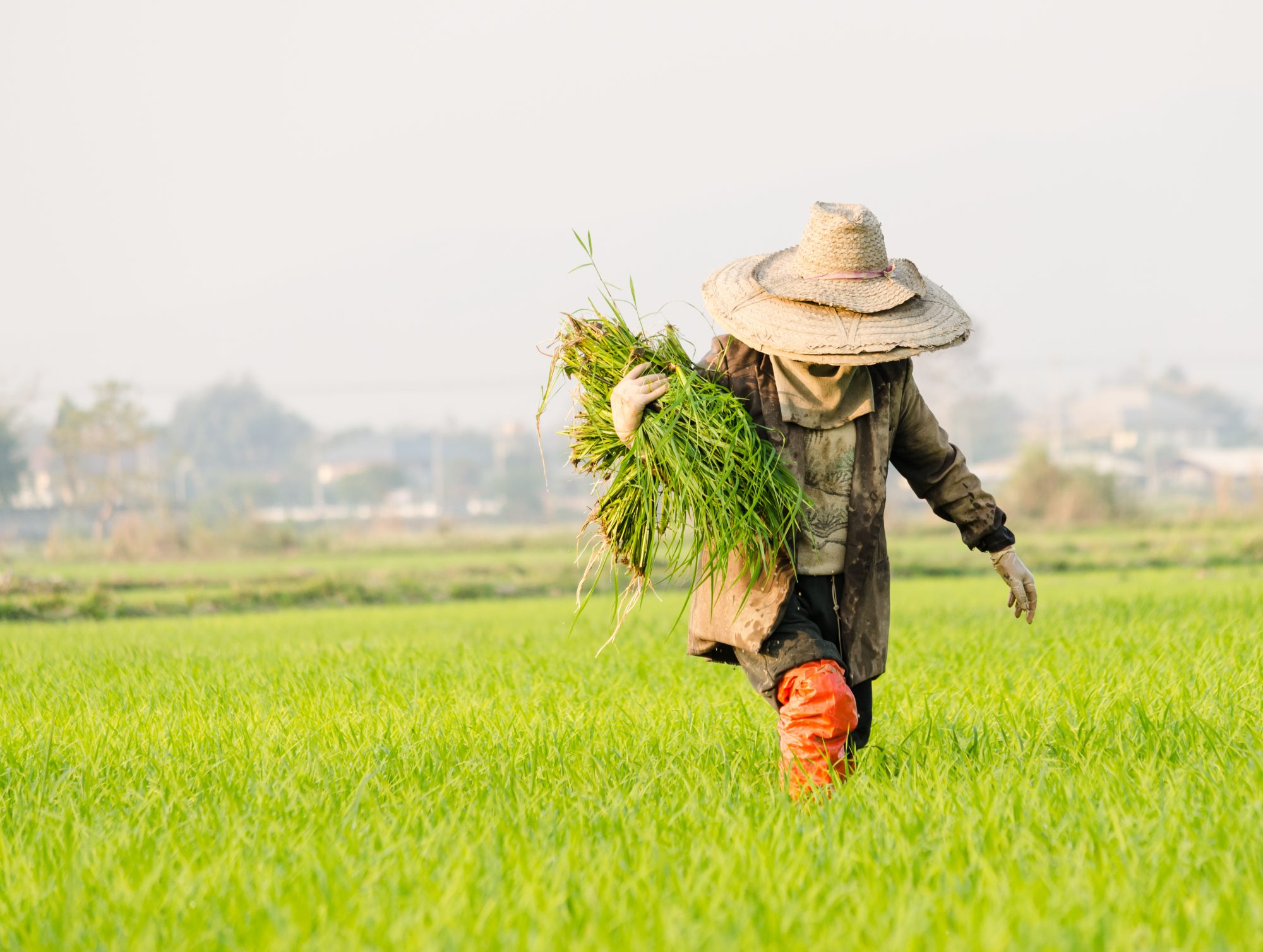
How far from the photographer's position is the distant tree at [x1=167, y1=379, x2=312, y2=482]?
123 feet

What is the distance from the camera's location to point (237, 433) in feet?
141

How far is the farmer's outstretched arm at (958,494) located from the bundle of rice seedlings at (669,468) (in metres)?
0.46

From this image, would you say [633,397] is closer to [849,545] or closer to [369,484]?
[849,545]

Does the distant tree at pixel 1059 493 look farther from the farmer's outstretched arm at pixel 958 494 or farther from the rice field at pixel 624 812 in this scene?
the farmer's outstretched arm at pixel 958 494

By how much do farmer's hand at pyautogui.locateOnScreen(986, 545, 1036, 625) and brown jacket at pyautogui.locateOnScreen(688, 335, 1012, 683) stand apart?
382 millimetres

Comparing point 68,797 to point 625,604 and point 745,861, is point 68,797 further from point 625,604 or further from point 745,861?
point 745,861

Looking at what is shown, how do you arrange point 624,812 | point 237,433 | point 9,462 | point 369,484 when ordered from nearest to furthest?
point 624,812 < point 9,462 < point 369,484 < point 237,433

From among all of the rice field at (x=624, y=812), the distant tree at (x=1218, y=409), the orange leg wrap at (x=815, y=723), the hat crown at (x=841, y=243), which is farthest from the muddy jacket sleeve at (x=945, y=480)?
the distant tree at (x=1218, y=409)

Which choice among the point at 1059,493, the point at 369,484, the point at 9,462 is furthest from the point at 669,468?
the point at 369,484

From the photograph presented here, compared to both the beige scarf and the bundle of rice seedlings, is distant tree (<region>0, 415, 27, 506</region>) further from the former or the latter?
the beige scarf

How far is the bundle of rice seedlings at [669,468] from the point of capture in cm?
313

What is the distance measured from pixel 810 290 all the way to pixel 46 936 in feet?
7.23

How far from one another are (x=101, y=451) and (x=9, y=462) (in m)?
2.12

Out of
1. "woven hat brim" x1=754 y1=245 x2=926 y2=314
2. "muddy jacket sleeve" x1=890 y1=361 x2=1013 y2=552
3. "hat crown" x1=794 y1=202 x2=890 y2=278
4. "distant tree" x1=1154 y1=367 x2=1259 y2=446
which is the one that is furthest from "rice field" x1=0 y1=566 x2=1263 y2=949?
"distant tree" x1=1154 y1=367 x2=1259 y2=446
